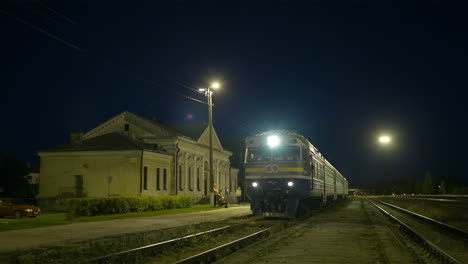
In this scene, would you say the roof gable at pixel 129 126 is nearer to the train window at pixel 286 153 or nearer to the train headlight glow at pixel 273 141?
the train headlight glow at pixel 273 141

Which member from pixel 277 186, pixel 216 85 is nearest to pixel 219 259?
pixel 277 186

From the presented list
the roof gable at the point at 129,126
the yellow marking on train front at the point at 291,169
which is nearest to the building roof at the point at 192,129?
the roof gable at the point at 129,126

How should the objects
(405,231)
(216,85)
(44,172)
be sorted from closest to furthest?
(405,231)
(216,85)
(44,172)

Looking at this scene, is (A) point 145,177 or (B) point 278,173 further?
(A) point 145,177

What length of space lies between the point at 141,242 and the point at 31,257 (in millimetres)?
3406

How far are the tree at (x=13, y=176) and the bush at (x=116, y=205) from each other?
168 feet

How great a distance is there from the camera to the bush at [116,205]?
22861mm

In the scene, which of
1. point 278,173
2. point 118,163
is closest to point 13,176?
point 118,163

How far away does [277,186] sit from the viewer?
19922mm

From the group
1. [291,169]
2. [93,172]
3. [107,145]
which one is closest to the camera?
[291,169]

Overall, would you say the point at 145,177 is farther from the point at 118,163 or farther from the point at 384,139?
the point at 384,139

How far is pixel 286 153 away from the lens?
20344mm

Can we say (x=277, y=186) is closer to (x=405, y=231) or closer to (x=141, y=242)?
(x=405, y=231)

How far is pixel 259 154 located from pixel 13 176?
Answer: 2630 inches
